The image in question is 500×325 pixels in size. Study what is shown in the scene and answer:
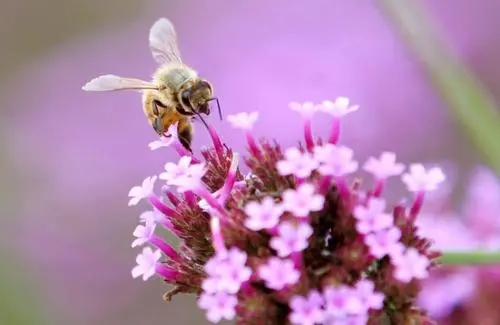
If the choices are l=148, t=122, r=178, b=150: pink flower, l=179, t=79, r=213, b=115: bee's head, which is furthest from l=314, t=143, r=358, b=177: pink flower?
l=179, t=79, r=213, b=115: bee's head

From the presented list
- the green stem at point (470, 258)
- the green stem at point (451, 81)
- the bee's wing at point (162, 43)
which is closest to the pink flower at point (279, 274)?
the green stem at point (470, 258)

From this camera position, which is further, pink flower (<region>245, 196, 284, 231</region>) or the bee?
the bee

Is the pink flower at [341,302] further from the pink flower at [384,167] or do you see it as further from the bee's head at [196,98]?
the bee's head at [196,98]

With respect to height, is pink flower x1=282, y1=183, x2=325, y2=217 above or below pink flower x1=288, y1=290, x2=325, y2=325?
above

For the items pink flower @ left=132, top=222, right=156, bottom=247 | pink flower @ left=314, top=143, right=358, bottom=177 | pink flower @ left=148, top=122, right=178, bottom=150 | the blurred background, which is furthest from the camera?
the blurred background

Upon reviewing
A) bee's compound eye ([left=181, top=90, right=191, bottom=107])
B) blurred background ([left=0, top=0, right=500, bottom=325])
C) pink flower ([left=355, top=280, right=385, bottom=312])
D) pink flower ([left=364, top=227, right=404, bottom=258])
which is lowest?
pink flower ([left=355, top=280, right=385, bottom=312])

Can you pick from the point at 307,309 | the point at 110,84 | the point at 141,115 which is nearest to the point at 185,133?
the point at 110,84

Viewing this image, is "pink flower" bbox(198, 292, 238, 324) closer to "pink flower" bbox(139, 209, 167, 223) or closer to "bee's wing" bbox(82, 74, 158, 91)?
"pink flower" bbox(139, 209, 167, 223)
